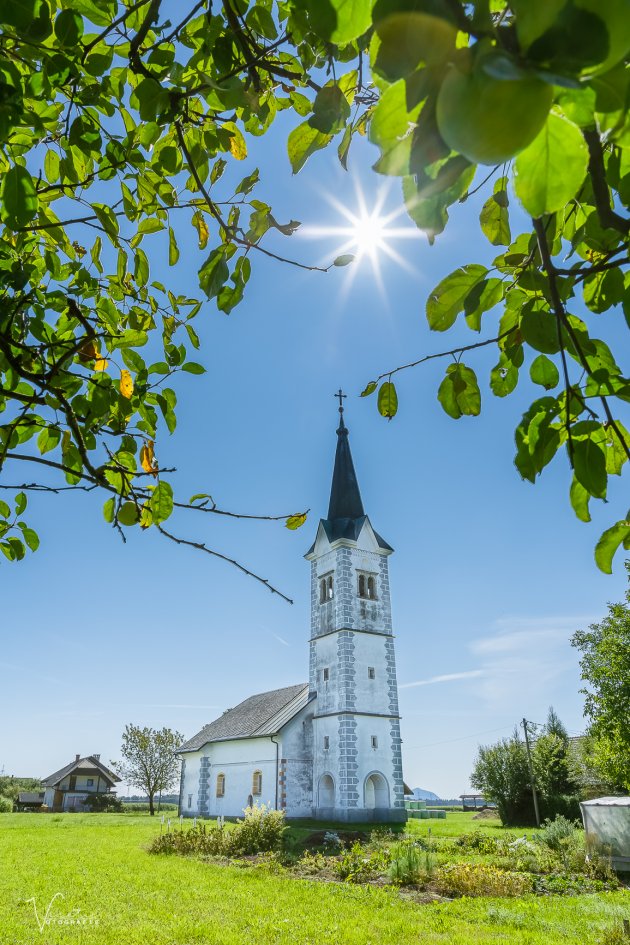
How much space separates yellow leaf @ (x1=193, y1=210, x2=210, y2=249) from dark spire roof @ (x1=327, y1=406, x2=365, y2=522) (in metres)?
25.7

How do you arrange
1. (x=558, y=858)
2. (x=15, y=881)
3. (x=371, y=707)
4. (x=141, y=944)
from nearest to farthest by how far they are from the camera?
(x=141, y=944) → (x=15, y=881) → (x=558, y=858) → (x=371, y=707)

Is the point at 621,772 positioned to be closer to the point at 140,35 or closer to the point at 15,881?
the point at 15,881

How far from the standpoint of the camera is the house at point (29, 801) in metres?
48.3

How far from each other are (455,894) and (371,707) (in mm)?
13508

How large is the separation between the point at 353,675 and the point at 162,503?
23192 millimetres

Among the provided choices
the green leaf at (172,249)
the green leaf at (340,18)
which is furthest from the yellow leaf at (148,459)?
the green leaf at (340,18)

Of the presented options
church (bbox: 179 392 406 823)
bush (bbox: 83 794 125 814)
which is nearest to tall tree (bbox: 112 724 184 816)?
bush (bbox: 83 794 125 814)

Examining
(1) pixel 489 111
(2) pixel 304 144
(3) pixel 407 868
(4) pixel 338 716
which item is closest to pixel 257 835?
(3) pixel 407 868

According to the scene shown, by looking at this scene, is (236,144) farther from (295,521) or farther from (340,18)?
(340,18)

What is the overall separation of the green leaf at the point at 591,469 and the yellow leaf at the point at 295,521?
119cm

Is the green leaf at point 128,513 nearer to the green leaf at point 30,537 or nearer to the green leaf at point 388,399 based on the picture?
the green leaf at point 30,537

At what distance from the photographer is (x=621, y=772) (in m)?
13.5

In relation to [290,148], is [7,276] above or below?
above

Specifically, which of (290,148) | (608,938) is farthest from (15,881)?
(290,148)
